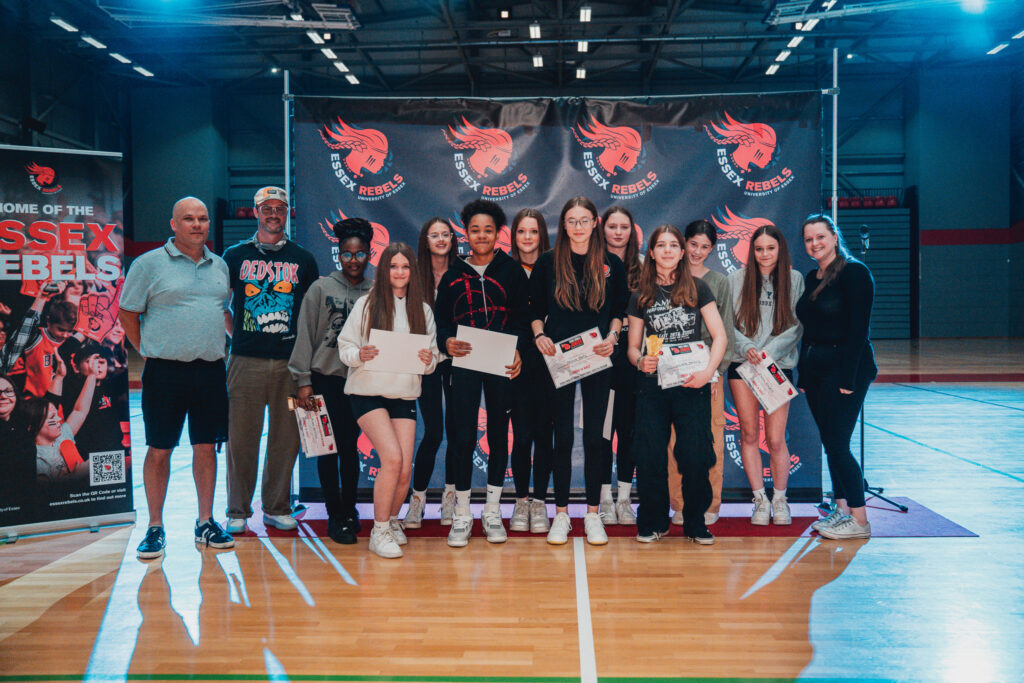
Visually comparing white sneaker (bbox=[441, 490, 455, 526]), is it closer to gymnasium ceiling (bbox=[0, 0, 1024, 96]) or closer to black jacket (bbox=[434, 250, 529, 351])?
black jacket (bbox=[434, 250, 529, 351])

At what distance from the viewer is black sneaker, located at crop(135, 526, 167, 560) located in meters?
3.21

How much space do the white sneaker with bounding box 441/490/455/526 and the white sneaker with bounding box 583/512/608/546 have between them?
76cm

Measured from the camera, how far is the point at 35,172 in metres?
3.55

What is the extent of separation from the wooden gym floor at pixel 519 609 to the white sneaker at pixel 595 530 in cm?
7

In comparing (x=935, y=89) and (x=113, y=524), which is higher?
(x=935, y=89)

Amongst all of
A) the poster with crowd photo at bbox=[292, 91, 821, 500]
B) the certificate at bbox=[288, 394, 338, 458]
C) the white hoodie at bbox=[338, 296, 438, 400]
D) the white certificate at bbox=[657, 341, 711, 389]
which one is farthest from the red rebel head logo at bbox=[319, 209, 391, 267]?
the white certificate at bbox=[657, 341, 711, 389]

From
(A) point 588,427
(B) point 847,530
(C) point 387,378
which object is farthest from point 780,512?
(C) point 387,378

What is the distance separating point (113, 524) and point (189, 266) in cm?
156

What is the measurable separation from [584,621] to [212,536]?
191 centimetres

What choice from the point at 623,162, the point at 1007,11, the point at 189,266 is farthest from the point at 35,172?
the point at 1007,11

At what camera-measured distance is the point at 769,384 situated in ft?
11.6

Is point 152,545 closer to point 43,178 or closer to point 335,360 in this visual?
point 335,360

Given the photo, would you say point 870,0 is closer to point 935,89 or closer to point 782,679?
point 935,89

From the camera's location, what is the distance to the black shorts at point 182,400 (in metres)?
3.20
